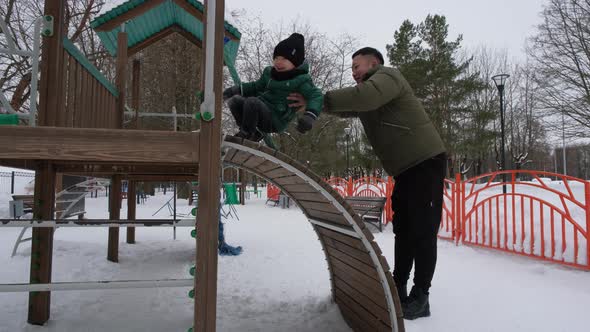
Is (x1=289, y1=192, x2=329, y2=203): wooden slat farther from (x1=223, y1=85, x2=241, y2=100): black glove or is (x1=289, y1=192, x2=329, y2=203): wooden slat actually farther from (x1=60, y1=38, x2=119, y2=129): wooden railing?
(x1=60, y1=38, x2=119, y2=129): wooden railing

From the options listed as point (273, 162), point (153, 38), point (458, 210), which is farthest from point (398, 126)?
point (153, 38)

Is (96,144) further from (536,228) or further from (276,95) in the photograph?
(536,228)

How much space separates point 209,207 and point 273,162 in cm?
56

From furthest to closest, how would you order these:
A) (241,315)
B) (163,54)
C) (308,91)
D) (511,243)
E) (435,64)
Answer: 1. (435,64)
2. (163,54)
3. (511,243)
4. (241,315)
5. (308,91)

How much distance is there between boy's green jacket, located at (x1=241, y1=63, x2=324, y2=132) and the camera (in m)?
2.63

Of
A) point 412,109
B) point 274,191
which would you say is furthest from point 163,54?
point 412,109

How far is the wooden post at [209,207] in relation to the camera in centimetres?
197

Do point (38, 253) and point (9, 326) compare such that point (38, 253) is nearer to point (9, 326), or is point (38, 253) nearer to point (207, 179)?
point (9, 326)

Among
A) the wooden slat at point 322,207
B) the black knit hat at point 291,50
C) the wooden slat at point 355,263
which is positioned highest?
the black knit hat at point 291,50

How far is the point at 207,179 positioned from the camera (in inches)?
78.9

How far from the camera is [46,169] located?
118 inches

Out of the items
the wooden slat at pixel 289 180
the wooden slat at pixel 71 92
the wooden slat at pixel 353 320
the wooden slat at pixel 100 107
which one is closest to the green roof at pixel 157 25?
the wooden slat at pixel 100 107

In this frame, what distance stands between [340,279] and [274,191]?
15758 mm

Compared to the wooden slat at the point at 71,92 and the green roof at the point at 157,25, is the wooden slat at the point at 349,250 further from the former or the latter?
the green roof at the point at 157,25
